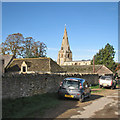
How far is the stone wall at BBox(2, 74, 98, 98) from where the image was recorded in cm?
1205

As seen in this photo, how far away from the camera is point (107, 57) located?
80.8 metres

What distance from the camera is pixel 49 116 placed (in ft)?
29.1

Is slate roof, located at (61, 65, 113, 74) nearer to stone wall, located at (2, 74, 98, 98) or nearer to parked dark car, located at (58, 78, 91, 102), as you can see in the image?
stone wall, located at (2, 74, 98, 98)

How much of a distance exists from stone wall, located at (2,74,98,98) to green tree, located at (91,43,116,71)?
204ft

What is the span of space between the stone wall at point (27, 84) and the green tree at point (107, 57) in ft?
204

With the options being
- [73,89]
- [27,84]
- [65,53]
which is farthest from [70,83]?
[65,53]

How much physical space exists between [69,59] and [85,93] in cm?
13359

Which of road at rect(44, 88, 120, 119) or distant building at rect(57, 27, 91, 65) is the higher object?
distant building at rect(57, 27, 91, 65)

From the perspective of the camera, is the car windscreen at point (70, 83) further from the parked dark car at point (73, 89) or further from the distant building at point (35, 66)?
the distant building at point (35, 66)

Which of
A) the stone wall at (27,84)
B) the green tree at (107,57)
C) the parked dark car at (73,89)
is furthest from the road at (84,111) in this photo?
the green tree at (107,57)

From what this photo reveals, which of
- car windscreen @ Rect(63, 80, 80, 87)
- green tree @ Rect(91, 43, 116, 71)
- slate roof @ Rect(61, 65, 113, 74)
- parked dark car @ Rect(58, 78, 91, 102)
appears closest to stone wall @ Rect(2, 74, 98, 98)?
parked dark car @ Rect(58, 78, 91, 102)

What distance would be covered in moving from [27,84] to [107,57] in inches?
2765

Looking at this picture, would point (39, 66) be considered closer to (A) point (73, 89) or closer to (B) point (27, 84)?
(B) point (27, 84)

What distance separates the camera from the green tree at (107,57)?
78431mm
